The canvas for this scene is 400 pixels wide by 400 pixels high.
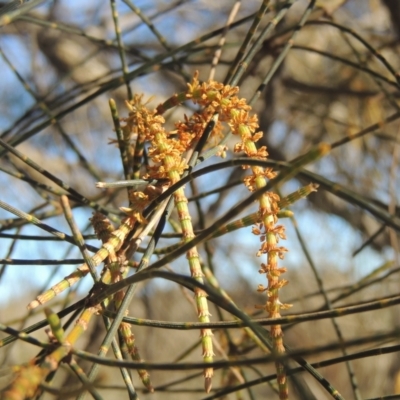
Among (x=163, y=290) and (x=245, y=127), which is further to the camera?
(x=163, y=290)

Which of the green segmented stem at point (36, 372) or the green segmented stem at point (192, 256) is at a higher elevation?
the green segmented stem at point (192, 256)

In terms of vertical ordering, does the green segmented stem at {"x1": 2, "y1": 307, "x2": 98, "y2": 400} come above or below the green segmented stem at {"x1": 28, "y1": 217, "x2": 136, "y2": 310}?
below

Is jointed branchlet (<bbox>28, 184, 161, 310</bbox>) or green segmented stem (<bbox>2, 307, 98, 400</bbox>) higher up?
jointed branchlet (<bbox>28, 184, 161, 310</bbox>)

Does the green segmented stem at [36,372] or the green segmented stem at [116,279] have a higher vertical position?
the green segmented stem at [116,279]

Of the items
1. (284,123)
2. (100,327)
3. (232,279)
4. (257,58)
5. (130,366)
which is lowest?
(130,366)

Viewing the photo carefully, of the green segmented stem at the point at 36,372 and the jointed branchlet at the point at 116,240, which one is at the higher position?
the jointed branchlet at the point at 116,240

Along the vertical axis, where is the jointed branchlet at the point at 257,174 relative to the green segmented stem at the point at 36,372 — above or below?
Answer: above

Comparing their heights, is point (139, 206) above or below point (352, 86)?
below

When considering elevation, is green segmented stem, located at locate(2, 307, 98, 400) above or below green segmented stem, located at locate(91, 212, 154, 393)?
below

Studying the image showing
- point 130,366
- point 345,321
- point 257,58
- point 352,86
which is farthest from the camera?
point 345,321

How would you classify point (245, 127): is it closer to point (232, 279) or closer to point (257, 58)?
point (257, 58)

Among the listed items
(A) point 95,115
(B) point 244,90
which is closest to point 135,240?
(B) point 244,90
